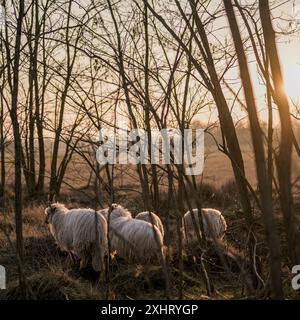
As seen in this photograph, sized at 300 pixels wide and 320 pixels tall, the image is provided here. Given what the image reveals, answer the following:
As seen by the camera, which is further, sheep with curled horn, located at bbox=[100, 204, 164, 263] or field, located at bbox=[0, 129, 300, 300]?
A: sheep with curled horn, located at bbox=[100, 204, 164, 263]

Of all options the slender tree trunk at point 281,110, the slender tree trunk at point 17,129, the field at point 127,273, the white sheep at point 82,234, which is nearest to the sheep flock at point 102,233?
the white sheep at point 82,234

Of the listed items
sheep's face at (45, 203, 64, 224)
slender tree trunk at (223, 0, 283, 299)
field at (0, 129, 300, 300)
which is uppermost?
slender tree trunk at (223, 0, 283, 299)

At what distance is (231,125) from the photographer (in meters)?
2.81

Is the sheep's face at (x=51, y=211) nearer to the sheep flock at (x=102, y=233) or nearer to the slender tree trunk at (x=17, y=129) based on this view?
the sheep flock at (x=102, y=233)

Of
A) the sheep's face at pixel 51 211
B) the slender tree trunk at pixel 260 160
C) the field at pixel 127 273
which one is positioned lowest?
the field at pixel 127 273

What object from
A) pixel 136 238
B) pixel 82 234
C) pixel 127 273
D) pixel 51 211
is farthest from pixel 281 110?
pixel 51 211

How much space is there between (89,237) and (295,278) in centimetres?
443

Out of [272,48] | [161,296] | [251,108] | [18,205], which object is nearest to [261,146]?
[251,108]

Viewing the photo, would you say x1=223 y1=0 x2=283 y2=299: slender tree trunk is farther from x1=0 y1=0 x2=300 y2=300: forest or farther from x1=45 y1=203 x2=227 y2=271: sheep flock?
x1=45 y1=203 x2=227 y2=271: sheep flock

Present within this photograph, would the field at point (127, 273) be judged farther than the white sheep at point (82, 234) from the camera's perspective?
No

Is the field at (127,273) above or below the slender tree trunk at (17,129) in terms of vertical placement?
below

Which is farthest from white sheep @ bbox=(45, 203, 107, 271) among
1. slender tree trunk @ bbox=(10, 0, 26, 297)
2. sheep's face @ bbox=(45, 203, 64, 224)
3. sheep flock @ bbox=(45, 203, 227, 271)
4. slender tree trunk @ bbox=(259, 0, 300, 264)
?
slender tree trunk @ bbox=(259, 0, 300, 264)

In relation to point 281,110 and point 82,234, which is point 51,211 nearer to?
point 82,234

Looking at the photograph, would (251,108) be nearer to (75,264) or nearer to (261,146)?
(261,146)
